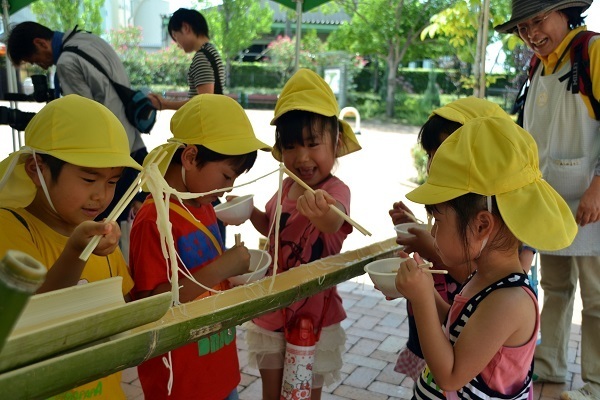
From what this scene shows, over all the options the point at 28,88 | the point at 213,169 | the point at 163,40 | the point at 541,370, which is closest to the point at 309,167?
the point at 213,169

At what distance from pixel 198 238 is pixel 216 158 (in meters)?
0.29

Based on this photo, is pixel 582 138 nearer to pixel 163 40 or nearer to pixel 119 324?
pixel 119 324

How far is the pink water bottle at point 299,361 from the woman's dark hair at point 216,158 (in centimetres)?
69

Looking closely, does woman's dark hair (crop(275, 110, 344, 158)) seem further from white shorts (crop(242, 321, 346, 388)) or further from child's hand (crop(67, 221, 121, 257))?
child's hand (crop(67, 221, 121, 257))

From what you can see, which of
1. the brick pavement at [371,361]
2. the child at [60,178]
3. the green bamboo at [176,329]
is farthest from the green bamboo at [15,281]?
the brick pavement at [371,361]

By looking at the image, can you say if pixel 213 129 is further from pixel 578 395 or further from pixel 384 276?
pixel 578 395

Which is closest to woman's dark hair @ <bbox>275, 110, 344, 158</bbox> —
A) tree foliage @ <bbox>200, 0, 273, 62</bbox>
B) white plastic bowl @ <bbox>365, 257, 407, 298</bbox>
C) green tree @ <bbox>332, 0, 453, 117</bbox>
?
white plastic bowl @ <bbox>365, 257, 407, 298</bbox>

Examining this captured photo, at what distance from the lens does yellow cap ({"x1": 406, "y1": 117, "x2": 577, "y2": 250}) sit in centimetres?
154

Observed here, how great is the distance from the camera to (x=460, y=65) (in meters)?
24.2

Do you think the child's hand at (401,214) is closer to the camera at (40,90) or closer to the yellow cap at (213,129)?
the yellow cap at (213,129)

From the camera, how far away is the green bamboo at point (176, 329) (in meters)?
1.12

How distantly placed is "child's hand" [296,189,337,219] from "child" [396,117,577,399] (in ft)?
1.52

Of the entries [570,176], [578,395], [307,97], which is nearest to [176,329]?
[307,97]

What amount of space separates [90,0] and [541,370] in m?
24.5
